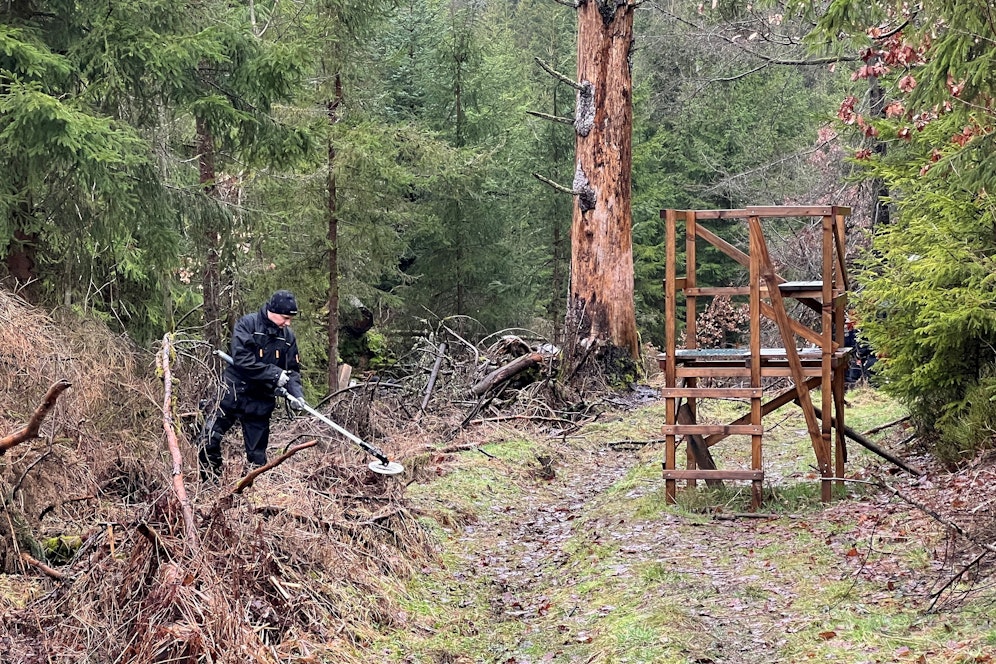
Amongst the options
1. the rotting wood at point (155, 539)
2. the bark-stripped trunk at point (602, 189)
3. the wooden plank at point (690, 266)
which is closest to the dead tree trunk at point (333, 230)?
the bark-stripped trunk at point (602, 189)

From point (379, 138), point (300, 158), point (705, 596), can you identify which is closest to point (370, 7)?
point (379, 138)

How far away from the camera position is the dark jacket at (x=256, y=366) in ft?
28.8

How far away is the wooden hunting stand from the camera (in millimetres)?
8289

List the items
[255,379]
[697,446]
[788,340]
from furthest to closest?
[697,446] → [255,379] → [788,340]

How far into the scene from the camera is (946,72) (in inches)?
251

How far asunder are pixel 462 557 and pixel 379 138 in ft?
36.5

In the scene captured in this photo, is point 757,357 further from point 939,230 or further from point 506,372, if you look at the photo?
point 506,372

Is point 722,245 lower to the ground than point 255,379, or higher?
higher

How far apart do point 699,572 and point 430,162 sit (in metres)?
12.9

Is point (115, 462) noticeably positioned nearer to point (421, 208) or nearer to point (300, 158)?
point (300, 158)

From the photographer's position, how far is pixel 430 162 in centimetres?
1856

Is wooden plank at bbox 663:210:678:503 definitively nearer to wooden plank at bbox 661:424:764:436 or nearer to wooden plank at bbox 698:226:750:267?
wooden plank at bbox 661:424:764:436

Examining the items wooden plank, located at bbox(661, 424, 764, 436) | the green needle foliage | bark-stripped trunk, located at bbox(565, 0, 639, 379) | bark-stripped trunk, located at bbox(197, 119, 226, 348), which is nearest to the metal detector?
wooden plank, located at bbox(661, 424, 764, 436)

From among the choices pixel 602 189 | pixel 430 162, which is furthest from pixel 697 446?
pixel 430 162
